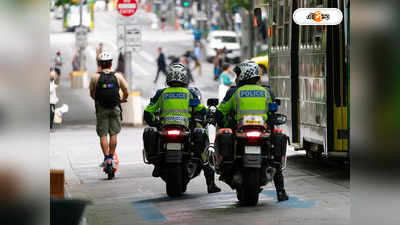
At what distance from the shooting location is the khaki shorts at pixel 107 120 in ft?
43.2

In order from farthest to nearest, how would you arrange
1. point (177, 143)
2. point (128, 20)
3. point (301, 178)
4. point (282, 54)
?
point (128, 20) < point (282, 54) < point (301, 178) < point (177, 143)

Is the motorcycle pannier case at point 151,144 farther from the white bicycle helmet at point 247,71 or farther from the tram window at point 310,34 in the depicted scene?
the tram window at point 310,34

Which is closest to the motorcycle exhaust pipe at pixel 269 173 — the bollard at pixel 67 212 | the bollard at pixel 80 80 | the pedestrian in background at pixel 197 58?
the bollard at pixel 67 212

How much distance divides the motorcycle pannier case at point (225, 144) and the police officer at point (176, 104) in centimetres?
91

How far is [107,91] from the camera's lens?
13.0 m

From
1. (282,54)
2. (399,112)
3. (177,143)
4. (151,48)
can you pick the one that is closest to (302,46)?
(282,54)

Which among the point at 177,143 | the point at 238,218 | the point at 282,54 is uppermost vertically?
the point at 282,54

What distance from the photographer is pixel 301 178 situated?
43.1 feet

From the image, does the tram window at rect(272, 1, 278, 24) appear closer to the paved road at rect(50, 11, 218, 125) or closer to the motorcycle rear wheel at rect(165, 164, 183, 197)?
the motorcycle rear wheel at rect(165, 164, 183, 197)

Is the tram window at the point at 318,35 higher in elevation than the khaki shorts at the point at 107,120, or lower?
higher

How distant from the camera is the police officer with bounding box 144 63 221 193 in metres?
11.0

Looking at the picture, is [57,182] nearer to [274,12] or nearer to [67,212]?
[67,212]

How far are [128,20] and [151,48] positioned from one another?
41975 mm

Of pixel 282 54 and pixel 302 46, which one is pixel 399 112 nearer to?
pixel 302 46
